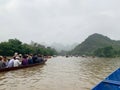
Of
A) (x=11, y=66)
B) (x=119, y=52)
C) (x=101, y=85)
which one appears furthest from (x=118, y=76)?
(x=119, y=52)

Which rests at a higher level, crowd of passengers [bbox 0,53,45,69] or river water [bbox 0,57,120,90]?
crowd of passengers [bbox 0,53,45,69]

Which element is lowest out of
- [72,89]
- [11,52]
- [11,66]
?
[72,89]

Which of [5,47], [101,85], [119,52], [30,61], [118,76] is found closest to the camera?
[101,85]

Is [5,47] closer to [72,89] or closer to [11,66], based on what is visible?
[11,66]

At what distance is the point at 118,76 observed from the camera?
444 inches

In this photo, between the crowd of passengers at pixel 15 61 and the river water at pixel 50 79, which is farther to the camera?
the crowd of passengers at pixel 15 61

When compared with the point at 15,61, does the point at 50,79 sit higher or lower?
lower

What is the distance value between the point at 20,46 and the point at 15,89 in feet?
250

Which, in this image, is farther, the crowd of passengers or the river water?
the crowd of passengers

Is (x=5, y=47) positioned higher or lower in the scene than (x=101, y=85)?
higher

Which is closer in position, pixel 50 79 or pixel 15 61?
pixel 50 79

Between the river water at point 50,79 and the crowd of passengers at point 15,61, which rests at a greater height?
the crowd of passengers at point 15,61

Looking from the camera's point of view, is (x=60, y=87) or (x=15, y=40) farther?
(x=15, y=40)

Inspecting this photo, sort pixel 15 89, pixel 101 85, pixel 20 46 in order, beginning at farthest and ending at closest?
pixel 20 46, pixel 15 89, pixel 101 85
